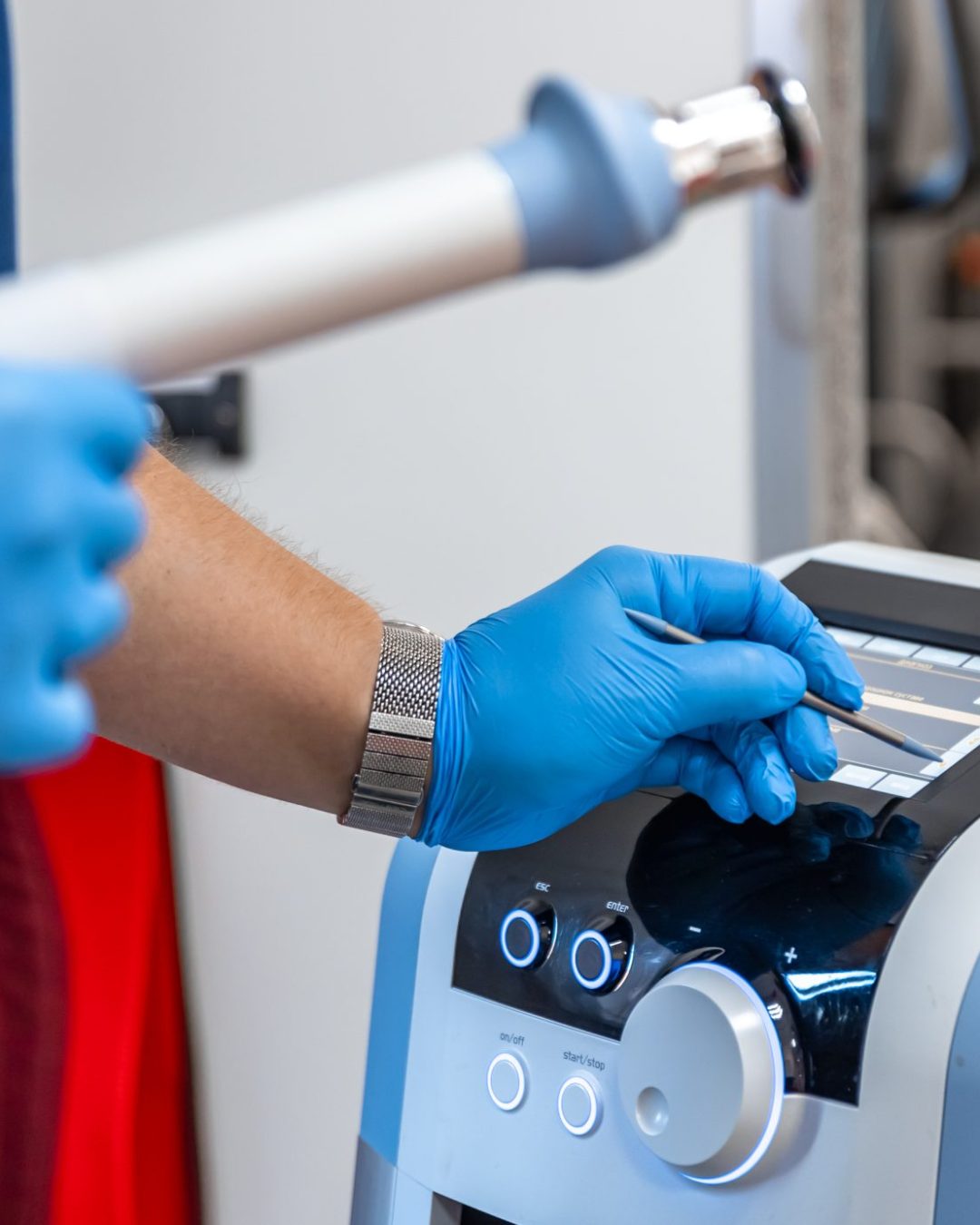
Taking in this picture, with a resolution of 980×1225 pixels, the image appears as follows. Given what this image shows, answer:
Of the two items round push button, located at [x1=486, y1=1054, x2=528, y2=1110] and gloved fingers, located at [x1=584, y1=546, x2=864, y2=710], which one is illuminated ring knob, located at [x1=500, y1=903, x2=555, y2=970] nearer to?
round push button, located at [x1=486, y1=1054, x2=528, y2=1110]

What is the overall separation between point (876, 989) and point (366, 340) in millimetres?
884

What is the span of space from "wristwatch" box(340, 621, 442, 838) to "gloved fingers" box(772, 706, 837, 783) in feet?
0.50

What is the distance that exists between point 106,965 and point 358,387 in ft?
1.92

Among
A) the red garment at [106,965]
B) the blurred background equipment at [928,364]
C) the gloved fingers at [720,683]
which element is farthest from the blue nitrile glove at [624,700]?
the blurred background equipment at [928,364]

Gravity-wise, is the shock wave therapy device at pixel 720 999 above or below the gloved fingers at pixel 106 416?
below

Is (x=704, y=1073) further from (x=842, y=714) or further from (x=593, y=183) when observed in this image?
(x=593, y=183)

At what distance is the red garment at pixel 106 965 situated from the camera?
1376mm

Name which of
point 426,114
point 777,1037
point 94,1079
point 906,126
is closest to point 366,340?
point 426,114

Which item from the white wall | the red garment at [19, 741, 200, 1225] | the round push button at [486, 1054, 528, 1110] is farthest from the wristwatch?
the red garment at [19, 741, 200, 1225]

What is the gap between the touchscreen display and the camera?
2.04ft

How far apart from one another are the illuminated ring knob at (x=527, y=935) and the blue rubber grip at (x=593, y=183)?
14.1 inches

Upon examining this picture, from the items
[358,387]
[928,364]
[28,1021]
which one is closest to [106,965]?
[28,1021]

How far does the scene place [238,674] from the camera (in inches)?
25.9

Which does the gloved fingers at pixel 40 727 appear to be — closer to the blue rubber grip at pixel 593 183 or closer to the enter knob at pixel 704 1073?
the blue rubber grip at pixel 593 183
